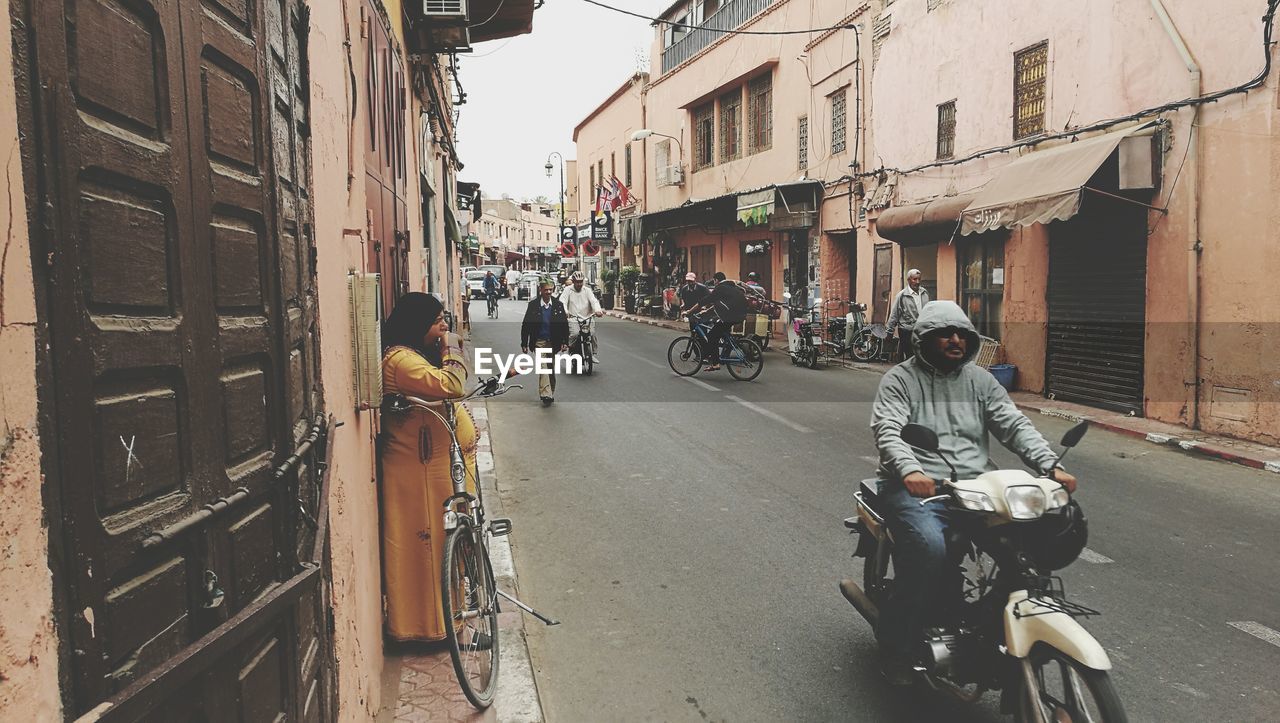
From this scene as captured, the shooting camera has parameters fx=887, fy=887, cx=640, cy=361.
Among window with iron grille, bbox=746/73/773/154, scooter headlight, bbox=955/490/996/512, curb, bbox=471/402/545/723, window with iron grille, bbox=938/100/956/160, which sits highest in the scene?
window with iron grille, bbox=746/73/773/154

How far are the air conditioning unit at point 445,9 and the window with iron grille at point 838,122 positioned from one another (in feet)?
43.2

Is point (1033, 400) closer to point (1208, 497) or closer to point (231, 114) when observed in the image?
point (1208, 497)

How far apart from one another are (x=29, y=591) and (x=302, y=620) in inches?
43.4

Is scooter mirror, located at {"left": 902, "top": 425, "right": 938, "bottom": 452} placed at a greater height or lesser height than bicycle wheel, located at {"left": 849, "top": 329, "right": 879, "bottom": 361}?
greater

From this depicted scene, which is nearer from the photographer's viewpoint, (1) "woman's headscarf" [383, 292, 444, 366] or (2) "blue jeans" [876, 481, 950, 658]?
(2) "blue jeans" [876, 481, 950, 658]

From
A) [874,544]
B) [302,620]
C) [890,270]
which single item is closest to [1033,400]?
[890,270]

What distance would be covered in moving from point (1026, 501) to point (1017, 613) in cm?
39

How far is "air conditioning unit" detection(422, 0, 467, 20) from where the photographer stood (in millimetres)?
8758

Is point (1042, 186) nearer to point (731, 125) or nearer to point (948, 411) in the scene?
point (948, 411)

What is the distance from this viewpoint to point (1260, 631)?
4.44 metres

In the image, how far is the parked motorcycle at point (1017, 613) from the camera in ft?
9.33

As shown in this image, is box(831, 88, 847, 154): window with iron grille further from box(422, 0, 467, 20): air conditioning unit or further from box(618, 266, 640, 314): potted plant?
box(618, 266, 640, 314): potted plant

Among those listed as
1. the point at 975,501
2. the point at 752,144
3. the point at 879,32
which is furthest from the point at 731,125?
the point at 975,501

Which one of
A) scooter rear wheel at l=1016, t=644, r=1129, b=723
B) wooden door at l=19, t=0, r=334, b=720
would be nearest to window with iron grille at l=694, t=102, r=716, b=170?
scooter rear wheel at l=1016, t=644, r=1129, b=723
